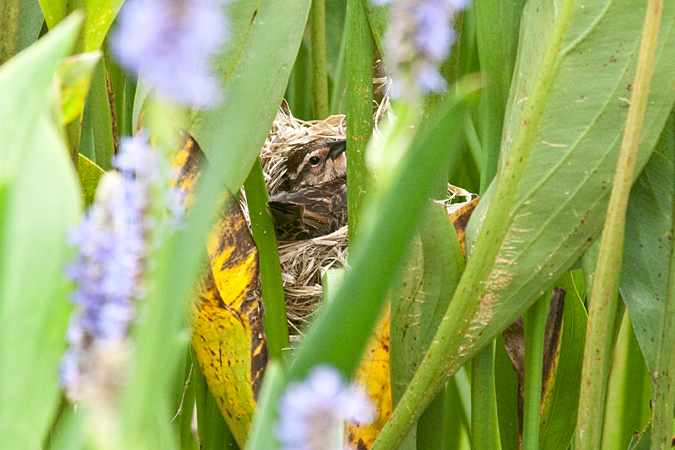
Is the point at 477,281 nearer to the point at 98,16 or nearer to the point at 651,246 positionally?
the point at 651,246

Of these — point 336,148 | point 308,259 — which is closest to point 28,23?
point 308,259

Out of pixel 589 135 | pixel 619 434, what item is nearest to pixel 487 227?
pixel 589 135

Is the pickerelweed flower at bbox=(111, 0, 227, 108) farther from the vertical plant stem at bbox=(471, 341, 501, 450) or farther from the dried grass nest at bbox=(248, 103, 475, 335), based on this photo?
the dried grass nest at bbox=(248, 103, 475, 335)

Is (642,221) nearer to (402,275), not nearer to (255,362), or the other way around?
(402,275)

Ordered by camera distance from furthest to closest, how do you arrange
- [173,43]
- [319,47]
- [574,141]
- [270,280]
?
[319,47], [270,280], [574,141], [173,43]

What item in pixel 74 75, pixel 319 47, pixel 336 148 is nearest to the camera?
pixel 74 75

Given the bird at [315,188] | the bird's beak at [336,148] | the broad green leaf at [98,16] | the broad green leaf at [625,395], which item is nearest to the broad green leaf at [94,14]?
the broad green leaf at [98,16]
